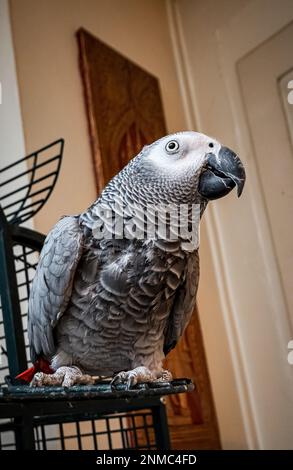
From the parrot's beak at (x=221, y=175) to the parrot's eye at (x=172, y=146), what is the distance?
0.06 m

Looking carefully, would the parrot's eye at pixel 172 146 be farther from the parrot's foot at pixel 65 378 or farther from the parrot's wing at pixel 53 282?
the parrot's foot at pixel 65 378

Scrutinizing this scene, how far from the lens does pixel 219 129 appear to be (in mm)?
896

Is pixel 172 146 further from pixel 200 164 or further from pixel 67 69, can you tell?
pixel 67 69

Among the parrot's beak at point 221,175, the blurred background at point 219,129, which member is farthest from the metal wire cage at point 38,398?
the parrot's beak at point 221,175

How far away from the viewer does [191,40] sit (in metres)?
1.08

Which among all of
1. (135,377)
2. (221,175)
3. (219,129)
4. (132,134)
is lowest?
(135,377)

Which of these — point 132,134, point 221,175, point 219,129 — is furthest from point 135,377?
point 132,134

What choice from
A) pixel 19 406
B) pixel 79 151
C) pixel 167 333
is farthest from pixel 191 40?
pixel 19 406

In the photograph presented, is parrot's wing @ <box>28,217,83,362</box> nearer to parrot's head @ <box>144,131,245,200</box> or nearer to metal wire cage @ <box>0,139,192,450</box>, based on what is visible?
metal wire cage @ <box>0,139,192,450</box>

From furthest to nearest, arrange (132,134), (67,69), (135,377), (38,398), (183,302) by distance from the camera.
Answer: (132,134), (67,69), (183,302), (135,377), (38,398)

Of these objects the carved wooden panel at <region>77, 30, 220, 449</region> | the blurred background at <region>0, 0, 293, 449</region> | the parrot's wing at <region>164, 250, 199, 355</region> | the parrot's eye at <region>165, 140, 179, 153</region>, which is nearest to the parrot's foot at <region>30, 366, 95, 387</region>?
the parrot's wing at <region>164, 250, 199, 355</region>

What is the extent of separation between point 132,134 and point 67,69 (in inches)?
11.1

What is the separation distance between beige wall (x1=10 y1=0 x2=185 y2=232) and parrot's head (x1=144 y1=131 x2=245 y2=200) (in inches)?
21.4

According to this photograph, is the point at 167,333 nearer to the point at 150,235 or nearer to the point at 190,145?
the point at 150,235
